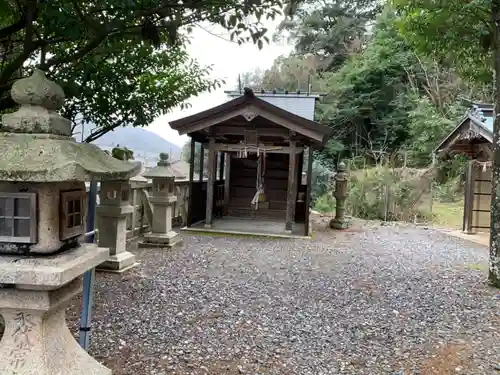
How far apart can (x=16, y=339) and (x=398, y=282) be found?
15.6 ft

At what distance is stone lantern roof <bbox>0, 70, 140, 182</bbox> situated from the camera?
183 cm

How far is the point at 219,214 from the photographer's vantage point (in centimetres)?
1167

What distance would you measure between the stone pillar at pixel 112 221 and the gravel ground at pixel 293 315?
24 cm

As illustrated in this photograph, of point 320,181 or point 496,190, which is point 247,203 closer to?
point 320,181

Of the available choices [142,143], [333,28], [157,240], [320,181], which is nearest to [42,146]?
[157,240]

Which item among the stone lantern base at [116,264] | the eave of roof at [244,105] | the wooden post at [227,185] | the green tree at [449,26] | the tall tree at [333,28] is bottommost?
the stone lantern base at [116,264]

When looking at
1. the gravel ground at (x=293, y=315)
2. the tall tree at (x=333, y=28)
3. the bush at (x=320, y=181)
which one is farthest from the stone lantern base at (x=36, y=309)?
the tall tree at (x=333, y=28)

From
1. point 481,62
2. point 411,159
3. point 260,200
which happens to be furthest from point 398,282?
point 411,159

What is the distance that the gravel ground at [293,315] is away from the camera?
3205mm

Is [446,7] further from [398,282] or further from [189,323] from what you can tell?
[189,323]

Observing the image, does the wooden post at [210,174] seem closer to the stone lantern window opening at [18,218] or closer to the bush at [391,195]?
the bush at [391,195]

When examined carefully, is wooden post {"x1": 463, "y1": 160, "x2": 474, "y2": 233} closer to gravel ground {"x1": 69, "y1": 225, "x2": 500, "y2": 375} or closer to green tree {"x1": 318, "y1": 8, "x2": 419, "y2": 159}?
gravel ground {"x1": 69, "y1": 225, "x2": 500, "y2": 375}

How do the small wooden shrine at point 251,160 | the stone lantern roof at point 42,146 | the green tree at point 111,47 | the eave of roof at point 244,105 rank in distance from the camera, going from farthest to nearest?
the small wooden shrine at point 251,160
the eave of roof at point 244,105
the green tree at point 111,47
the stone lantern roof at point 42,146

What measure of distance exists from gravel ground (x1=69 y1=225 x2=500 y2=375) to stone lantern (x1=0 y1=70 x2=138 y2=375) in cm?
102
